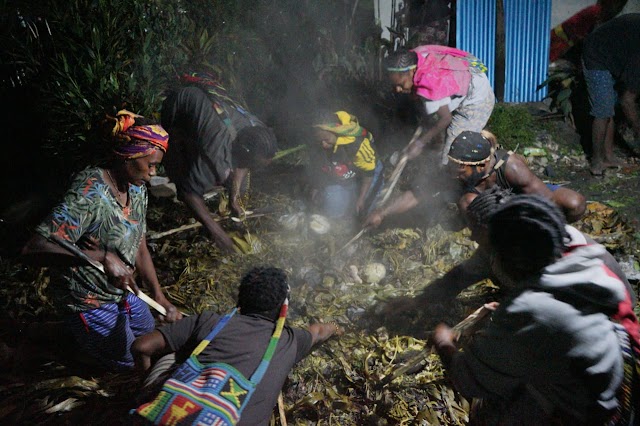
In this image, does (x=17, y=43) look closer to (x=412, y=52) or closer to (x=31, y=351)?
(x=31, y=351)

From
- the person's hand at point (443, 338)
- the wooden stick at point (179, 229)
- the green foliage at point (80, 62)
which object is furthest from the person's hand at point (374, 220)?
the green foliage at point (80, 62)

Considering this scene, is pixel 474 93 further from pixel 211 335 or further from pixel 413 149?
pixel 211 335

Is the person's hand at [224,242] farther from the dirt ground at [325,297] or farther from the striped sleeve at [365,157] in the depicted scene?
the striped sleeve at [365,157]

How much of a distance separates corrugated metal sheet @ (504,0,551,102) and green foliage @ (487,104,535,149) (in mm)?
695

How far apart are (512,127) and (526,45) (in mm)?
1849

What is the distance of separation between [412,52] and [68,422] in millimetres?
4975

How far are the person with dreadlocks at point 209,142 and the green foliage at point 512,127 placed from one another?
15.3 feet

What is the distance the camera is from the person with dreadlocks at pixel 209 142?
4586mm

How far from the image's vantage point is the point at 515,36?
8.40 m

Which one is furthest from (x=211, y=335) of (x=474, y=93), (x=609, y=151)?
(x=609, y=151)

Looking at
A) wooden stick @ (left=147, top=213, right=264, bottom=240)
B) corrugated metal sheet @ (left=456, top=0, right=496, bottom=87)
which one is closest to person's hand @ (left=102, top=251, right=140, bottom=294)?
wooden stick @ (left=147, top=213, right=264, bottom=240)

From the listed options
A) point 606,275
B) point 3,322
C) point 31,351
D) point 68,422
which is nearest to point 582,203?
point 606,275

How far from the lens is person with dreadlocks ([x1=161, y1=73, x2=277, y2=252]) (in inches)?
181

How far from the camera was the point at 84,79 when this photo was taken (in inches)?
236
